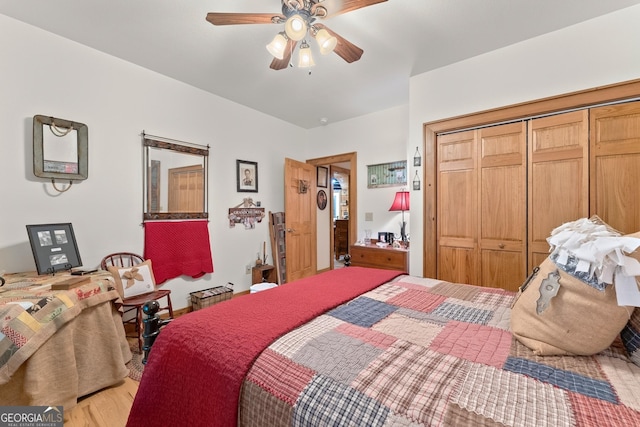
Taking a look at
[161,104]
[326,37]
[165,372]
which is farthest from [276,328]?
[161,104]

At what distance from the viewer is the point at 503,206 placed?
8.32 feet

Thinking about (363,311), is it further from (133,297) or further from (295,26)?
(133,297)

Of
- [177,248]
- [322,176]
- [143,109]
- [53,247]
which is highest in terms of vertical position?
[143,109]

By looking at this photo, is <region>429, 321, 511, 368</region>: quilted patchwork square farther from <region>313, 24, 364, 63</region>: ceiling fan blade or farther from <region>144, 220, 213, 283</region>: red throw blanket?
<region>144, 220, 213, 283</region>: red throw blanket

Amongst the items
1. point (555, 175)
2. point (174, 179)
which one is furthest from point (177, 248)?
point (555, 175)

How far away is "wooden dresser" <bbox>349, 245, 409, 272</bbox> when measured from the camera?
3285 millimetres

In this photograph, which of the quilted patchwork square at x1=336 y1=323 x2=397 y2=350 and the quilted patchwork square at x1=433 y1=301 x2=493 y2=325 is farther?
the quilted patchwork square at x1=433 y1=301 x2=493 y2=325

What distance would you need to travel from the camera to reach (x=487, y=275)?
262 cm

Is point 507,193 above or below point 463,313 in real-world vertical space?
above

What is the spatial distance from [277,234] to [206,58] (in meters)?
2.49

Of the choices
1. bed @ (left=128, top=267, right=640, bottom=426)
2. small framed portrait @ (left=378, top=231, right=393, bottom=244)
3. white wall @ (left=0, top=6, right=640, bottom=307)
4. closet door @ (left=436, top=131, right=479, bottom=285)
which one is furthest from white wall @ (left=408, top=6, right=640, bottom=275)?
A: bed @ (left=128, top=267, right=640, bottom=426)

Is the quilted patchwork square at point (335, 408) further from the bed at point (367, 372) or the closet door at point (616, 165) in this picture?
the closet door at point (616, 165)

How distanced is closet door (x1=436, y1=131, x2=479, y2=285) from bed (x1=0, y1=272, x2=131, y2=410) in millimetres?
2968

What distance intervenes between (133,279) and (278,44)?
2.33m
